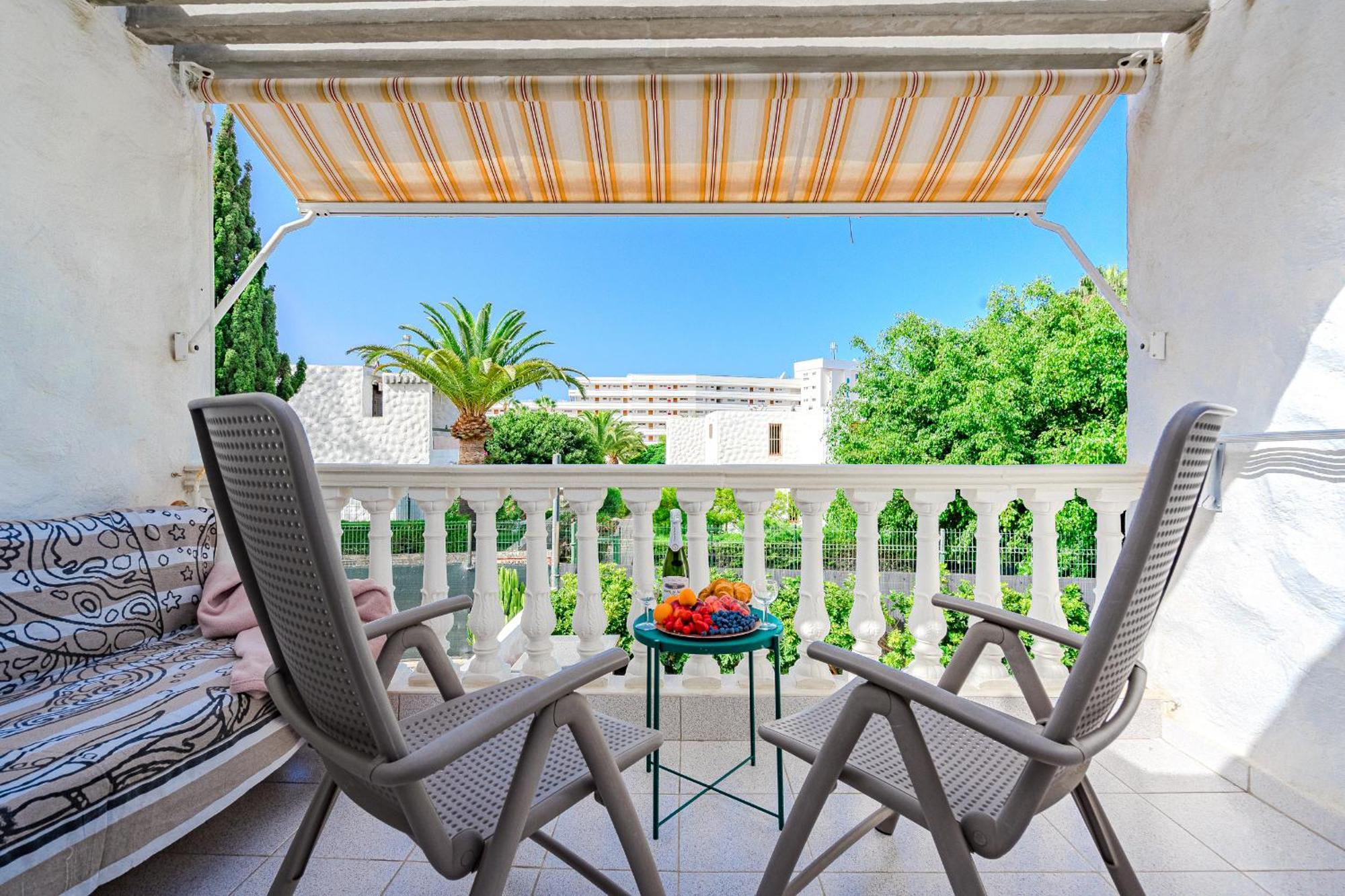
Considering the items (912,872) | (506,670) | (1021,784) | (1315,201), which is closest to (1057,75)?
(1315,201)

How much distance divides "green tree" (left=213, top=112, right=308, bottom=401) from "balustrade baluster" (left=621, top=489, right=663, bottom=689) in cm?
1145

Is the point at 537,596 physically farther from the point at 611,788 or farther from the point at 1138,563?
the point at 1138,563

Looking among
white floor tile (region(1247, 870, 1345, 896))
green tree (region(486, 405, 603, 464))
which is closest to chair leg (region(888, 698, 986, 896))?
white floor tile (region(1247, 870, 1345, 896))

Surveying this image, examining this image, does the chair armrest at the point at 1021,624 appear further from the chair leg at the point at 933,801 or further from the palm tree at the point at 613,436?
the palm tree at the point at 613,436

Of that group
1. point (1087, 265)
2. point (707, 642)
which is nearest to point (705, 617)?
point (707, 642)

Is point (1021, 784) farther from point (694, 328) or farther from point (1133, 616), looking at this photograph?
point (694, 328)

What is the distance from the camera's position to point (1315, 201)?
185 cm

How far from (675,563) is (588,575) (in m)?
0.40

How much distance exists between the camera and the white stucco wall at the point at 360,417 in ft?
73.9

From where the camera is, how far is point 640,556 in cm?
247

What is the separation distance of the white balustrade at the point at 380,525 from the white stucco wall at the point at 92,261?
2.68ft

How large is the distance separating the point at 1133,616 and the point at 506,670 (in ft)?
6.59

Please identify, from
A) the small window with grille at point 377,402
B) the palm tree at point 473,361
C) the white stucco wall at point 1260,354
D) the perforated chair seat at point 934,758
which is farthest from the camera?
the small window with grille at point 377,402

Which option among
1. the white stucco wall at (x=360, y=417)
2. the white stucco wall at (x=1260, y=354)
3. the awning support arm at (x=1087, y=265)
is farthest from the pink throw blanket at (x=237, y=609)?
the white stucco wall at (x=360, y=417)
